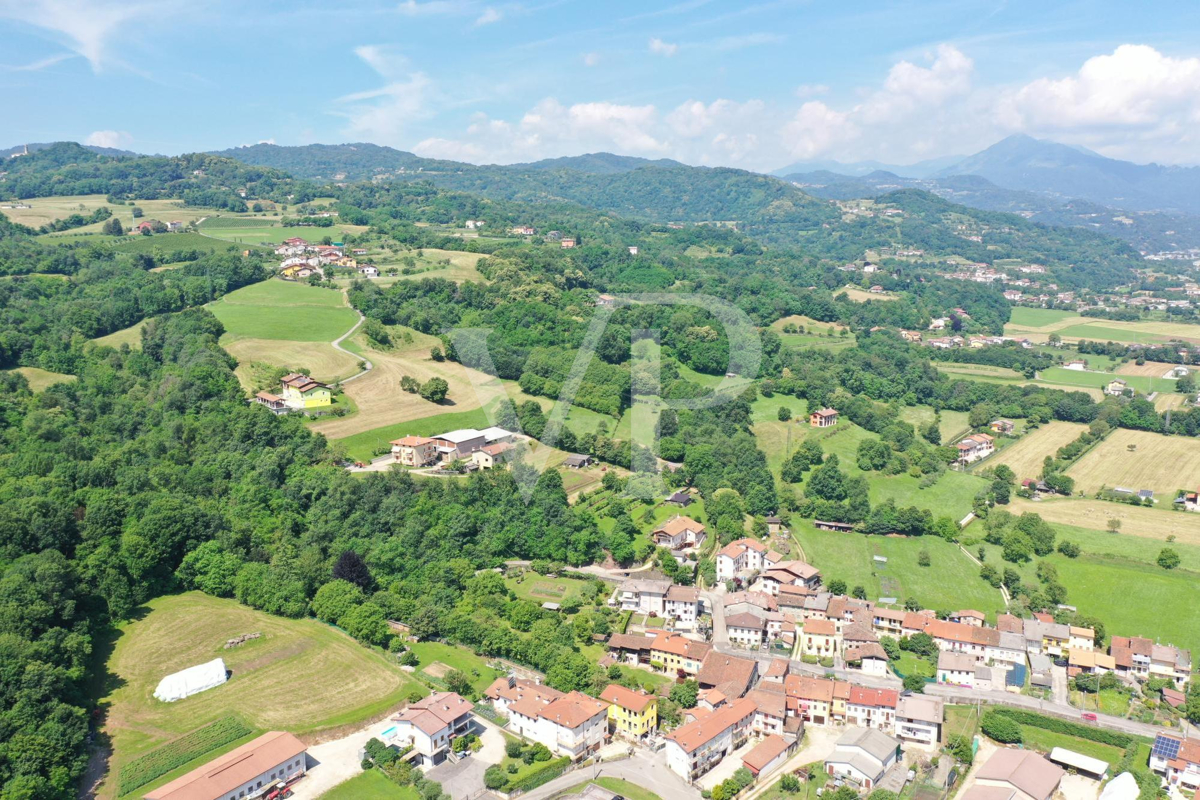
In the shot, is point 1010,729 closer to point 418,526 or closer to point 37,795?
point 418,526

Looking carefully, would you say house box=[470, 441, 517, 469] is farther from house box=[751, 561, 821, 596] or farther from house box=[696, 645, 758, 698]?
house box=[696, 645, 758, 698]

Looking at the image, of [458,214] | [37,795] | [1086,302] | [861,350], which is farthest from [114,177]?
[1086,302]

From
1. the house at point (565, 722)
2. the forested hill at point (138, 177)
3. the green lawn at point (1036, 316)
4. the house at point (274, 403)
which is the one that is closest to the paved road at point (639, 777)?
the house at point (565, 722)

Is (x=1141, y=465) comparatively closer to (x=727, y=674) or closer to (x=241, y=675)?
(x=727, y=674)

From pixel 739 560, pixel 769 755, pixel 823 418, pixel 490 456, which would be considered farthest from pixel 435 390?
pixel 769 755

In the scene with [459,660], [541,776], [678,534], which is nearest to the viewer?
[541,776]

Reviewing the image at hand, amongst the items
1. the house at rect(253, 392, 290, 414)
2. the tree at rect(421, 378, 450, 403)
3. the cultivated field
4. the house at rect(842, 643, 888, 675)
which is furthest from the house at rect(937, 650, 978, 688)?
the house at rect(253, 392, 290, 414)

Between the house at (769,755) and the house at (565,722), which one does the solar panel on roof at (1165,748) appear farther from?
the house at (565,722)
